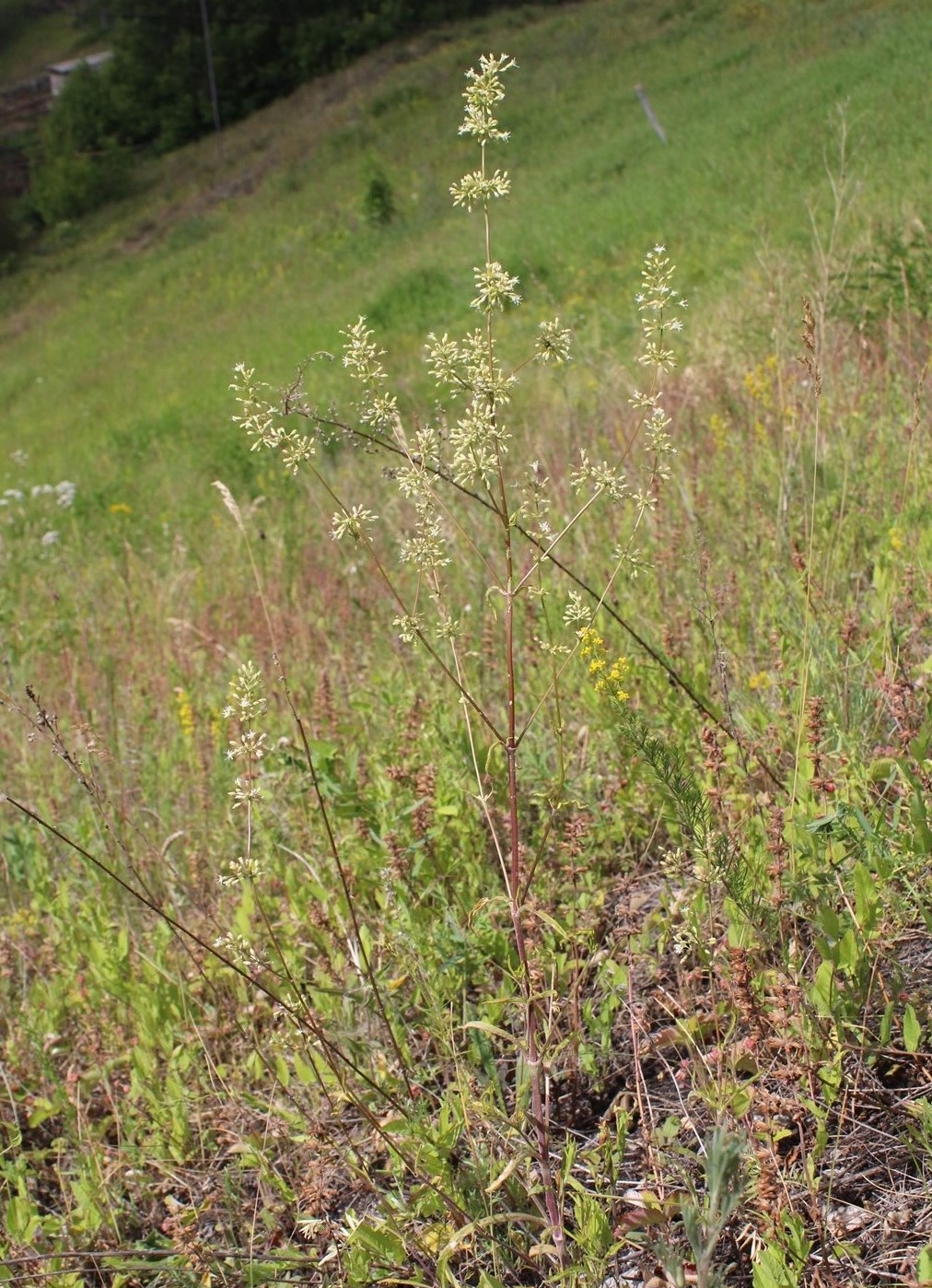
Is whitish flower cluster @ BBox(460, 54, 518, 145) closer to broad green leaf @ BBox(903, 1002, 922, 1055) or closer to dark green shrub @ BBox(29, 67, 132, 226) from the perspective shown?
broad green leaf @ BBox(903, 1002, 922, 1055)

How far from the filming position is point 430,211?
2138 centimetres

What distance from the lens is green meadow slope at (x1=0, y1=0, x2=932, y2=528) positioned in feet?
38.5

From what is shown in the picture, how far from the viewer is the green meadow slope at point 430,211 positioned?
38.5ft

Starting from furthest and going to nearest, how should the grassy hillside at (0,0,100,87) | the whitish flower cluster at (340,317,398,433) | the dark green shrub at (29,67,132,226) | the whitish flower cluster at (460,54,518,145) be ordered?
1. the grassy hillside at (0,0,100,87)
2. the dark green shrub at (29,67,132,226)
3. the whitish flower cluster at (340,317,398,433)
4. the whitish flower cluster at (460,54,518,145)

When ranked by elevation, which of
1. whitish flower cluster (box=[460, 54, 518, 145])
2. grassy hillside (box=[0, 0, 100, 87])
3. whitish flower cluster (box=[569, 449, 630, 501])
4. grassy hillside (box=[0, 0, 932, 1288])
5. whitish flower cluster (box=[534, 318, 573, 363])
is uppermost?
grassy hillside (box=[0, 0, 100, 87])

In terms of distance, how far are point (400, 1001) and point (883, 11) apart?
23.3 meters

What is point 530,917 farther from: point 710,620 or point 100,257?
point 100,257

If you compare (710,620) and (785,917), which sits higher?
(710,620)

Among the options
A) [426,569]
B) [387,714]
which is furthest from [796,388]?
[426,569]

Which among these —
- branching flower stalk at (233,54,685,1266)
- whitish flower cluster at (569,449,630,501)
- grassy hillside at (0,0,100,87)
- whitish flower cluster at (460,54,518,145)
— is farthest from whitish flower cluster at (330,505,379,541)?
grassy hillside at (0,0,100,87)

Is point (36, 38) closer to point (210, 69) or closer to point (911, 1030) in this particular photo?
point (210, 69)

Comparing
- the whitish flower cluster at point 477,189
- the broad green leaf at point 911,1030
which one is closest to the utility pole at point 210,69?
the whitish flower cluster at point 477,189

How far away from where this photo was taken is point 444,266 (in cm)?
1599

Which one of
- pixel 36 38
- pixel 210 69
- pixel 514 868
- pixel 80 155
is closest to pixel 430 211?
pixel 210 69
